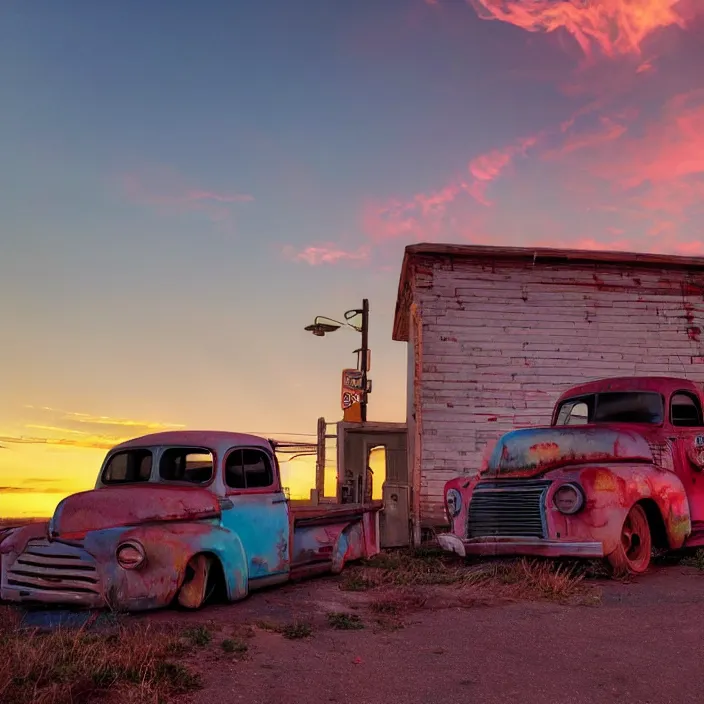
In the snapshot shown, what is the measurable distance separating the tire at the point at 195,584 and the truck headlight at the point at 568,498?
13.0ft

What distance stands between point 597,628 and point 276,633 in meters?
2.67

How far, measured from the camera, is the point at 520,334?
14688 mm

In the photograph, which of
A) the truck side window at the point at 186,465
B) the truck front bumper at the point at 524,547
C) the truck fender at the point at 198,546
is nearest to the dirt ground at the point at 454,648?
the truck fender at the point at 198,546

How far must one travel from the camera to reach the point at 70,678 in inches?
162

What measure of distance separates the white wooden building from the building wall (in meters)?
0.02

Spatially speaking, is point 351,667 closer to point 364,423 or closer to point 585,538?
point 585,538

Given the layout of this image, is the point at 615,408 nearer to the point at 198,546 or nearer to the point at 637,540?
the point at 637,540

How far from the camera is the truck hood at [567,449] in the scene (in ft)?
28.2

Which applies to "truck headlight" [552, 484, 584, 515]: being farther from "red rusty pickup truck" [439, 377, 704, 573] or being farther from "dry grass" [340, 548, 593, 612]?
"dry grass" [340, 548, 593, 612]

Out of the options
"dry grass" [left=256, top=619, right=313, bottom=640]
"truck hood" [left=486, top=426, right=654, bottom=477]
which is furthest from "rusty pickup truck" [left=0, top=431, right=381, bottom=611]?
"truck hood" [left=486, top=426, right=654, bottom=477]

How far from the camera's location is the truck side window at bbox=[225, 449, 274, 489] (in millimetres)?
7645

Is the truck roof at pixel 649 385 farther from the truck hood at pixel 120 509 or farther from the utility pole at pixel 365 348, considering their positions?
the utility pole at pixel 365 348

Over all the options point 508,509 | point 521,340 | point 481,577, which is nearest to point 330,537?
point 481,577

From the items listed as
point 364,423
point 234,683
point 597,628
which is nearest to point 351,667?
point 234,683
